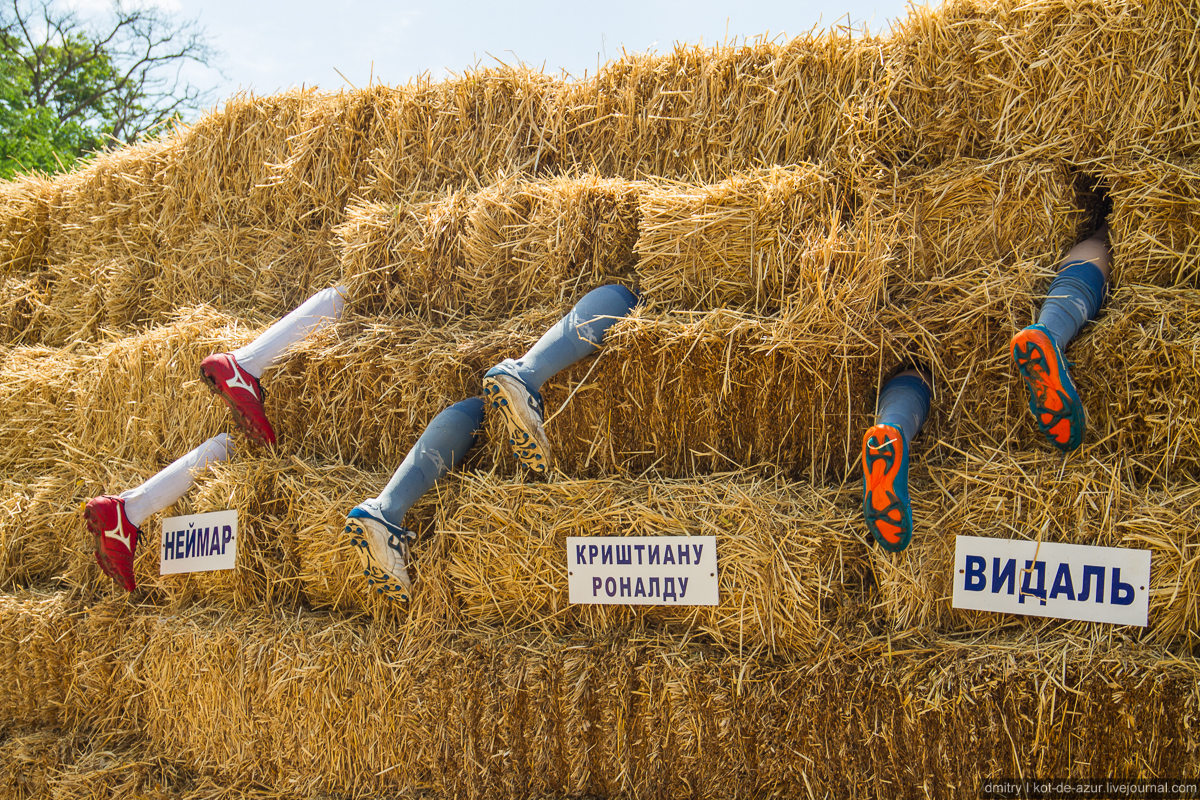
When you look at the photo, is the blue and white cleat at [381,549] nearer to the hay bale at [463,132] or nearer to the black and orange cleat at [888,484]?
the black and orange cleat at [888,484]

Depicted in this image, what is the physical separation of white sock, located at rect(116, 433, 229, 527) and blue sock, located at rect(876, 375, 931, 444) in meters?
2.43

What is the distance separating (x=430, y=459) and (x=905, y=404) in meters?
1.45

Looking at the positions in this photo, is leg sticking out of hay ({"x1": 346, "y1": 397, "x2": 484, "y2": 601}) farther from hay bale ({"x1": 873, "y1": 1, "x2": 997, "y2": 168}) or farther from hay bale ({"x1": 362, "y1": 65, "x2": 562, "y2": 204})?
hay bale ({"x1": 873, "y1": 1, "x2": 997, "y2": 168})

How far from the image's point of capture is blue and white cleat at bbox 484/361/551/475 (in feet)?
6.88

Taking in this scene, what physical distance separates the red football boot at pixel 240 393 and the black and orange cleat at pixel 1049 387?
2460 millimetres

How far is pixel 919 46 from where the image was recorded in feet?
7.71

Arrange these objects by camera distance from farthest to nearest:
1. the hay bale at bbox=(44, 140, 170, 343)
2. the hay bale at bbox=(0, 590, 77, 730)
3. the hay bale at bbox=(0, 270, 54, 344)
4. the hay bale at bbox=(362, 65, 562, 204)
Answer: the hay bale at bbox=(0, 270, 54, 344)
the hay bale at bbox=(44, 140, 170, 343)
the hay bale at bbox=(362, 65, 562, 204)
the hay bale at bbox=(0, 590, 77, 730)

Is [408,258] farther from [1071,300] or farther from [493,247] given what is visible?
[1071,300]

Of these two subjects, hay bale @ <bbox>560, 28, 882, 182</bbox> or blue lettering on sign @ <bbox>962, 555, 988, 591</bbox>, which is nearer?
blue lettering on sign @ <bbox>962, 555, 988, 591</bbox>

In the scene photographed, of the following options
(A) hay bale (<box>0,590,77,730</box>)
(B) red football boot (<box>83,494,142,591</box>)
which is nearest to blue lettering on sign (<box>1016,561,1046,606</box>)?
(B) red football boot (<box>83,494,142,591</box>)

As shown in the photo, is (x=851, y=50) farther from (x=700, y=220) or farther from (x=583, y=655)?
(x=583, y=655)

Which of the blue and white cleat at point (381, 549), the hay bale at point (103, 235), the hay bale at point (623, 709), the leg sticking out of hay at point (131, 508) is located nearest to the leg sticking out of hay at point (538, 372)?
the blue and white cleat at point (381, 549)

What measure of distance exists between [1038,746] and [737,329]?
1323 mm

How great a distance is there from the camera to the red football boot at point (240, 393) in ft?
8.11
